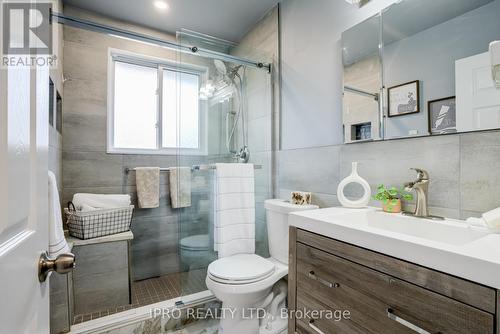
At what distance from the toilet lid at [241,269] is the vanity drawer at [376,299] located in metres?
0.35

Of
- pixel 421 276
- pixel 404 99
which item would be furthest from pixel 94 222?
pixel 404 99

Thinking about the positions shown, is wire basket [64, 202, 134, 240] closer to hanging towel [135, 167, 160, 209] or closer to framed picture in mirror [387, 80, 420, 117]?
hanging towel [135, 167, 160, 209]

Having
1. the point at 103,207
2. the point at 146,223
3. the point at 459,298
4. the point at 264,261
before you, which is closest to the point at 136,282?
the point at 146,223

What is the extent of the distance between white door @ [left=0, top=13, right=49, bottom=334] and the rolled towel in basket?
1.60 m

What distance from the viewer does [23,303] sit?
433 millimetres

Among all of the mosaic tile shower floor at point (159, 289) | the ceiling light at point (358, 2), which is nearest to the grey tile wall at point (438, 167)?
the ceiling light at point (358, 2)

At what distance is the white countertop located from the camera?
61 cm

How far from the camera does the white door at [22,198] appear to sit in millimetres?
364

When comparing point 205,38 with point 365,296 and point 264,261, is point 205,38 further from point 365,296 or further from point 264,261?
point 365,296

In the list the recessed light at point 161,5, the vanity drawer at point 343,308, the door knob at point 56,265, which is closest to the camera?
the door knob at point 56,265

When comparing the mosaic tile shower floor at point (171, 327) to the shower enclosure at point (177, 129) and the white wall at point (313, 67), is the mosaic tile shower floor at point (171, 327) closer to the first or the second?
the shower enclosure at point (177, 129)

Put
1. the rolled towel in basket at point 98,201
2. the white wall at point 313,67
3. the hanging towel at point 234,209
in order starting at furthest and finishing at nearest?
the rolled towel in basket at point 98,201, the hanging towel at point 234,209, the white wall at point 313,67

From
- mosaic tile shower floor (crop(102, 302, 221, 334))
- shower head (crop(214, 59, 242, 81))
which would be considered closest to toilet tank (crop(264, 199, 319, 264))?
mosaic tile shower floor (crop(102, 302, 221, 334))

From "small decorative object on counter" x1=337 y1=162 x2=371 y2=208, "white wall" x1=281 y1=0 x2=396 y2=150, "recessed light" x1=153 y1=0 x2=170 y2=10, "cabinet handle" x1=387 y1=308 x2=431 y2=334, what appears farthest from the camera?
"recessed light" x1=153 y1=0 x2=170 y2=10
